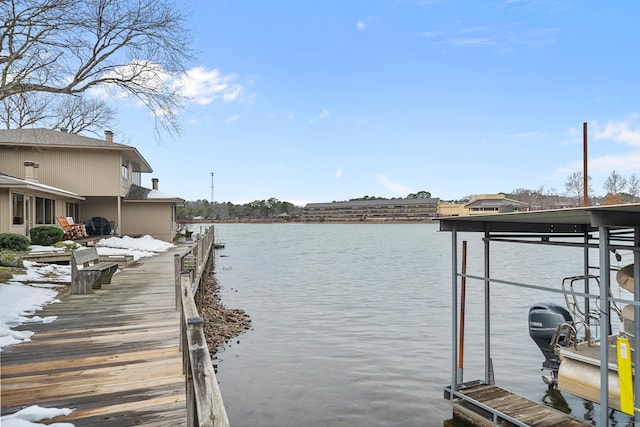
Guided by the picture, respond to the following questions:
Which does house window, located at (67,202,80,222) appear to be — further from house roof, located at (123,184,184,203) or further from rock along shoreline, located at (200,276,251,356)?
rock along shoreline, located at (200,276,251,356)

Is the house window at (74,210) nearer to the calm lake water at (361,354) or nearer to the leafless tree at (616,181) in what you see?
the calm lake water at (361,354)

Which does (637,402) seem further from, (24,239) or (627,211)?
(24,239)

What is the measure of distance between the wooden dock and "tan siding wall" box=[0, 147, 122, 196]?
76.7 ft

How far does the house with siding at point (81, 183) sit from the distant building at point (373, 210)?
390 feet

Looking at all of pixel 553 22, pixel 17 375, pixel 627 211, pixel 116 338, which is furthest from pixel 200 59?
pixel 553 22

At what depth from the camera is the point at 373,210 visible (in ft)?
498

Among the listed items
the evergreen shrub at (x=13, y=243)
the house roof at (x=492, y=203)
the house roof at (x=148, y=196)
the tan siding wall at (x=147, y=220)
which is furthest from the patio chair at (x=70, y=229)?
the house roof at (x=492, y=203)

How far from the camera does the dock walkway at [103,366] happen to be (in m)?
4.21

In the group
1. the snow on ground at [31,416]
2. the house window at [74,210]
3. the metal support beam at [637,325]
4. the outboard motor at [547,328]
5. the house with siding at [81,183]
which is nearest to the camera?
the snow on ground at [31,416]

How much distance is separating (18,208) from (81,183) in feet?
20.3

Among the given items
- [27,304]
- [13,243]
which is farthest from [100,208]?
[27,304]

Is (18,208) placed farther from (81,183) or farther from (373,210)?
(373,210)

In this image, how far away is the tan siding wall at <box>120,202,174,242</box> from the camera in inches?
1095

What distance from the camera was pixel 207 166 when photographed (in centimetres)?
9056
